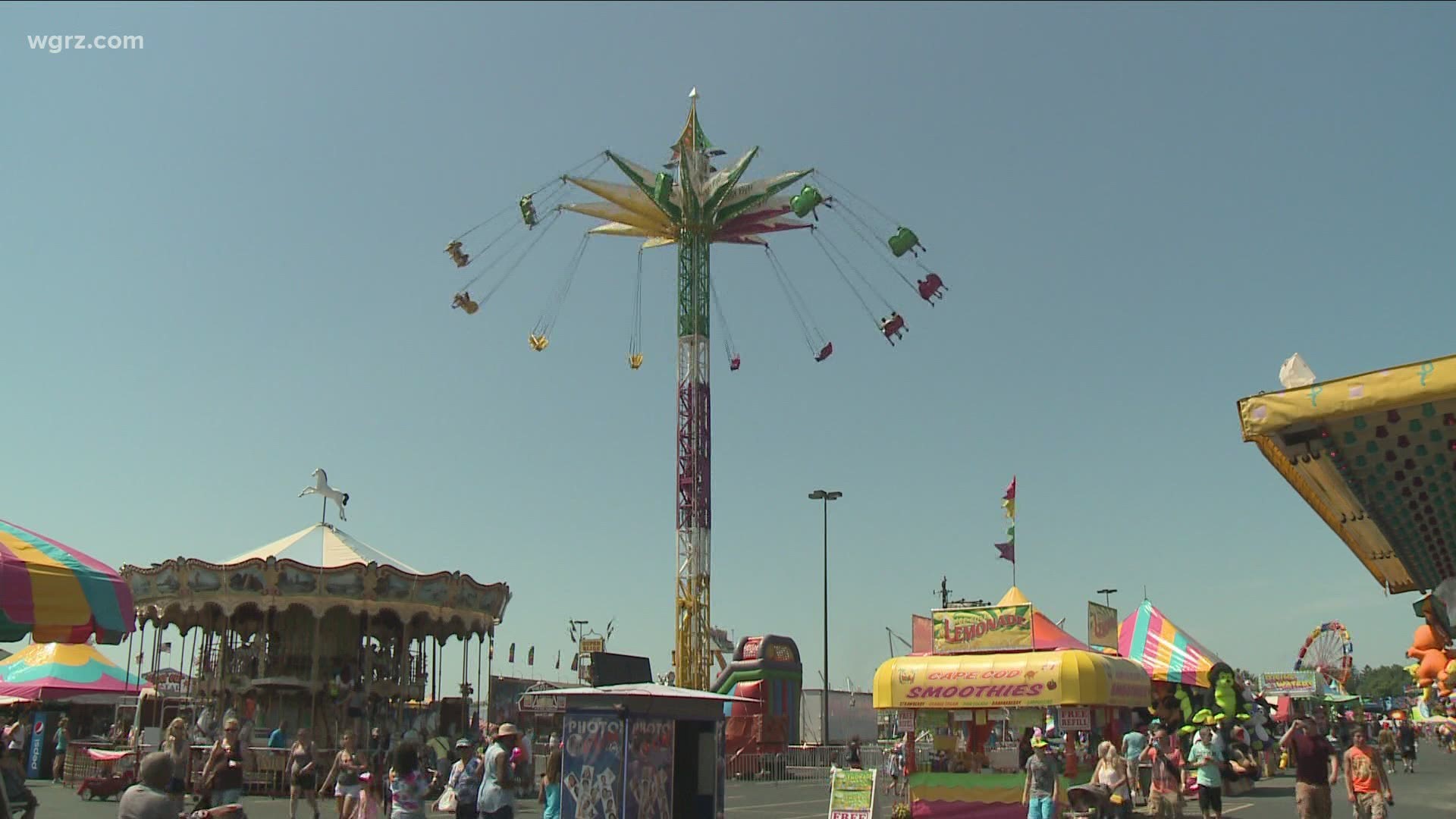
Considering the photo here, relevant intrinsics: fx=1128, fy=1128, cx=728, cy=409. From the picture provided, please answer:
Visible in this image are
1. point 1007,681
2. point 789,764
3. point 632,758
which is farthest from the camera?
point 789,764

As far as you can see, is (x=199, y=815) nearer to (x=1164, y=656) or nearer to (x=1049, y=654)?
(x=1049, y=654)

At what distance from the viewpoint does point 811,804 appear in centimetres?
2223

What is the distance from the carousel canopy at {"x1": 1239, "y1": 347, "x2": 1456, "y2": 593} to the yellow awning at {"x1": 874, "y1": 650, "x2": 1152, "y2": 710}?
23.8 feet

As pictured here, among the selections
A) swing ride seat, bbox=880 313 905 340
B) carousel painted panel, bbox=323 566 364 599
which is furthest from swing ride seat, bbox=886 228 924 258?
carousel painted panel, bbox=323 566 364 599

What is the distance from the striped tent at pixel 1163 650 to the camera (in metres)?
31.2

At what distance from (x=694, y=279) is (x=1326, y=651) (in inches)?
1714

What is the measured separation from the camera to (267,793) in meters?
23.5

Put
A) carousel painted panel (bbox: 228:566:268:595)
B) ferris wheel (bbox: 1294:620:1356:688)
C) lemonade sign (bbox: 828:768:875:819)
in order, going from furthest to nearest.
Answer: ferris wheel (bbox: 1294:620:1356:688)
carousel painted panel (bbox: 228:566:268:595)
lemonade sign (bbox: 828:768:875:819)

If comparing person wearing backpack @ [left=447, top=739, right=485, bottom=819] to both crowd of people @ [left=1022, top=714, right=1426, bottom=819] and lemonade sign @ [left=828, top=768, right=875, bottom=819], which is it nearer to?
lemonade sign @ [left=828, top=768, right=875, bottom=819]

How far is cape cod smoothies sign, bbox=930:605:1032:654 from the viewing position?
19.2 m

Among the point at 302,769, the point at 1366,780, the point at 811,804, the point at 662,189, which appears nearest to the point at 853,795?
the point at 1366,780

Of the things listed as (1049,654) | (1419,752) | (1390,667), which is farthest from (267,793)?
(1390,667)

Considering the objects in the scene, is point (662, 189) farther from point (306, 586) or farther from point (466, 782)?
point (466, 782)

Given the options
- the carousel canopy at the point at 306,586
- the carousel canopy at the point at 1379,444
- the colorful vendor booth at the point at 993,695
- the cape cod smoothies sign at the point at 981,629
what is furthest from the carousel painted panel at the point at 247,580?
the carousel canopy at the point at 1379,444
